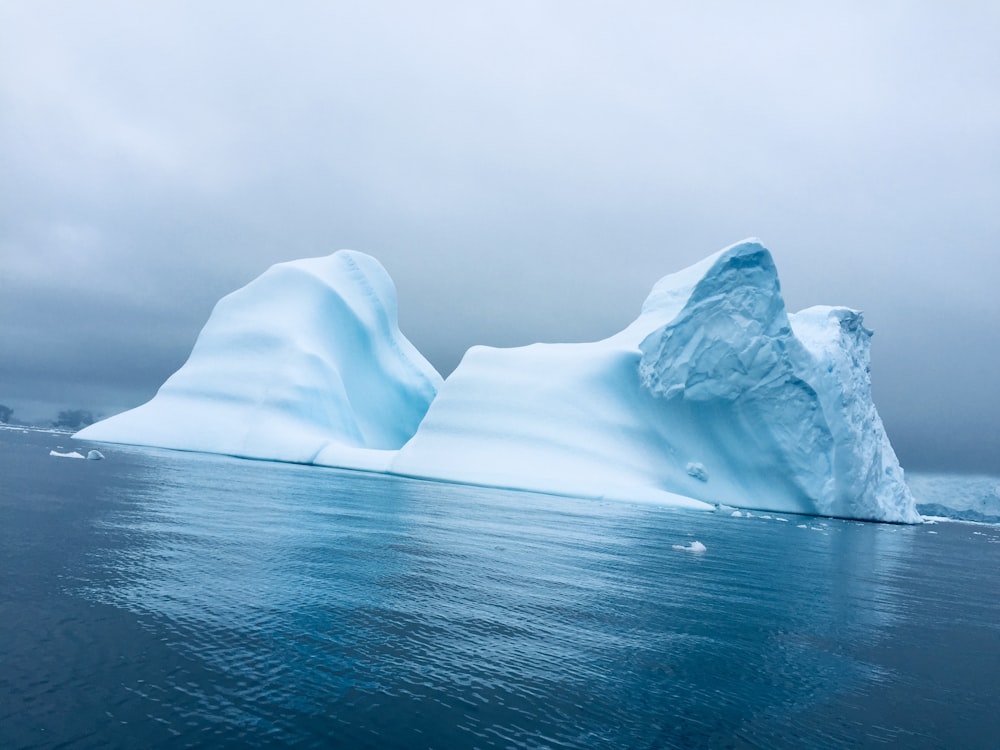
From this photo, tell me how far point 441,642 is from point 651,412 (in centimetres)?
2512

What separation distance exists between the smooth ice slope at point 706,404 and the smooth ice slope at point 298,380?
17.6 feet

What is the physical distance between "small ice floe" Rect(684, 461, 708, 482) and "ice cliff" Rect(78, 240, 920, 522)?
8 cm

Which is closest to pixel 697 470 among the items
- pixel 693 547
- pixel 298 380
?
pixel 693 547

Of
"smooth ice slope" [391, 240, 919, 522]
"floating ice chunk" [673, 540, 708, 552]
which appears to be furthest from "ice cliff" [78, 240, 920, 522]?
"floating ice chunk" [673, 540, 708, 552]

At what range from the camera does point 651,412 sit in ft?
98.1

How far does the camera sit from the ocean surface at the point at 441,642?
411cm

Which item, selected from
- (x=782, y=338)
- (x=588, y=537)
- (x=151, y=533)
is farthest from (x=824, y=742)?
(x=782, y=338)

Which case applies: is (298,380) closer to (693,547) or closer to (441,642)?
(693,547)

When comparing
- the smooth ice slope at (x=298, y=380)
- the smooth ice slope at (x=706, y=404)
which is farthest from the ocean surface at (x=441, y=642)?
the smooth ice slope at (x=298, y=380)

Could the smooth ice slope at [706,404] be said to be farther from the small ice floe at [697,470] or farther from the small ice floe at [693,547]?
the small ice floe at [693,547]

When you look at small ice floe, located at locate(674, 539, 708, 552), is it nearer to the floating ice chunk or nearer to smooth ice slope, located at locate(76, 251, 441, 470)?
the floating ice chunk

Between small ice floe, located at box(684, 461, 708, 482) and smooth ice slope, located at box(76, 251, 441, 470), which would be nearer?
small ice floe, located at box(684, 461, 708, 482)

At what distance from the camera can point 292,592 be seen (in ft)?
22.2

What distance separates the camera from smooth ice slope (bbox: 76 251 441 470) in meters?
33.0
